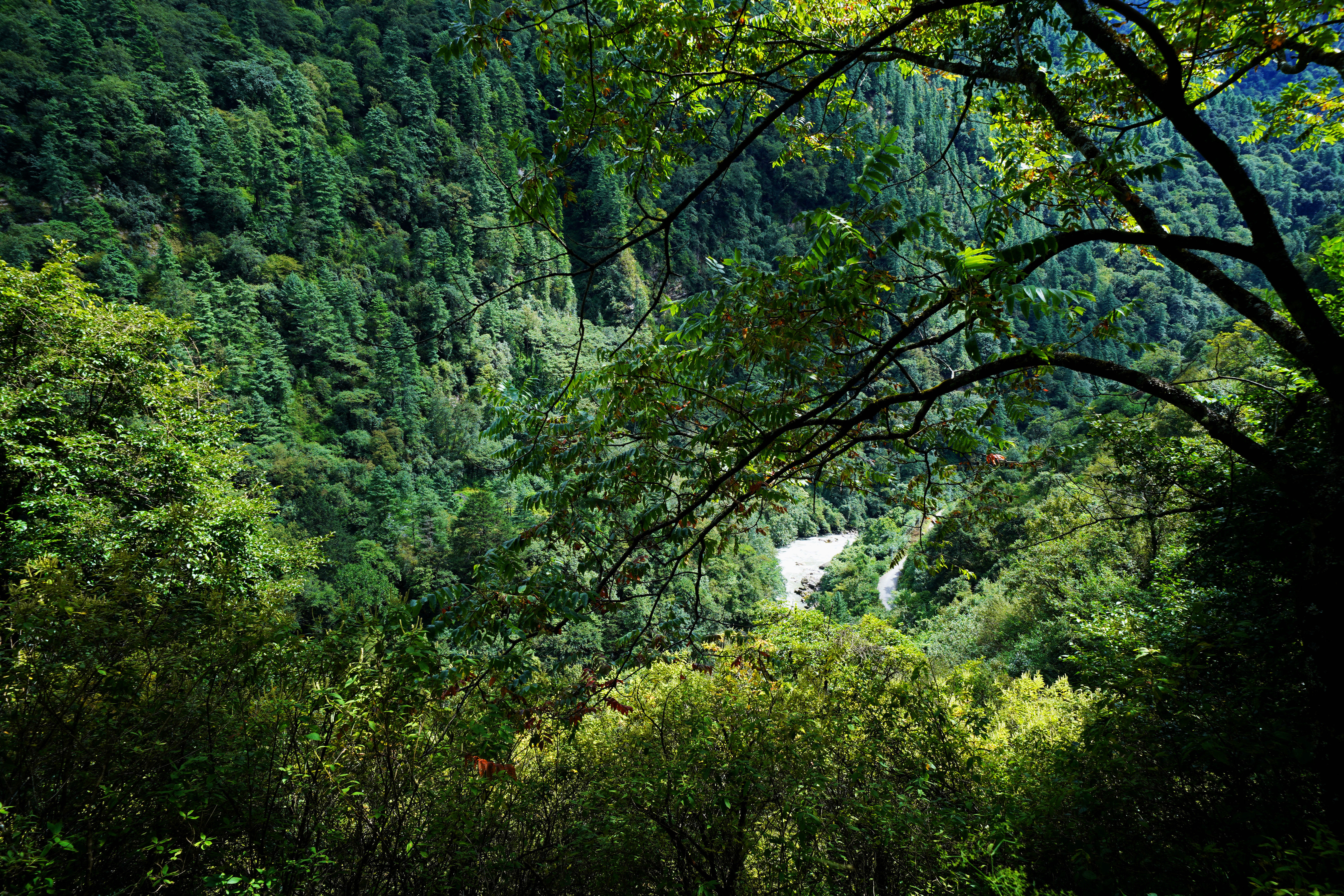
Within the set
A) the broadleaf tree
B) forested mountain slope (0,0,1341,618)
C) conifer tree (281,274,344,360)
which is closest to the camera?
the broadleaf tree

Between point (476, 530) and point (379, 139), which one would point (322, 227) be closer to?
point (379, 139)

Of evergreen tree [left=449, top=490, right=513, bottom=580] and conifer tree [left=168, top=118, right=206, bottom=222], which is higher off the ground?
conifer tree [left=168, top=118, right=206, bottom=222]

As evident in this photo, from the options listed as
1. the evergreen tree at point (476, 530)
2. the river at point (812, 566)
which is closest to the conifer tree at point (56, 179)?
the evergreen tree at point (476, 530)

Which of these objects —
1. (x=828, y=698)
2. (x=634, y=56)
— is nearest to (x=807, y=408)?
(x=634, y=56)

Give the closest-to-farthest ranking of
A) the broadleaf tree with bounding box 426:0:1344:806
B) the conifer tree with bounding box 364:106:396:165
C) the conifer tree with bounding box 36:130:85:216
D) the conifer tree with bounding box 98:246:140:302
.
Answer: the broadleaf tree with bounding box 426:0:1344:806 → the conifer tree with bounding box 98:246:140:302 → the conifer tree with bounding box 36:130:85:216 → the conifer tree with bounding box 364:106:396:165

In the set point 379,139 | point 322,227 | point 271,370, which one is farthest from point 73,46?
point 271,370

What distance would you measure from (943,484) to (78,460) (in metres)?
14.2

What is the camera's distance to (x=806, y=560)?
59219mm

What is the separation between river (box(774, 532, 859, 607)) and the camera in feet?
158

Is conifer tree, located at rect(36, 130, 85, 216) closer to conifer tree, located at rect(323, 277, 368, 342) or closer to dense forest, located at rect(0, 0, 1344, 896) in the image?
conifer tree, located at rect(323, 277, 368, 342)

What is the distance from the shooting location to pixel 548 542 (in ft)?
10.8

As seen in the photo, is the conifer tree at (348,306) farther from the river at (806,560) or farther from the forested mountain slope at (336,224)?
the river at (806,560)

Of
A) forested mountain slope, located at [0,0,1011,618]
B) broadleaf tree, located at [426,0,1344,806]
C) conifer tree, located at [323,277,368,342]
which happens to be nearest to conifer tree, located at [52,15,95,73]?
forested mountain slope, located at [0,0,1011,618]

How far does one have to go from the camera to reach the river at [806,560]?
48156mm
